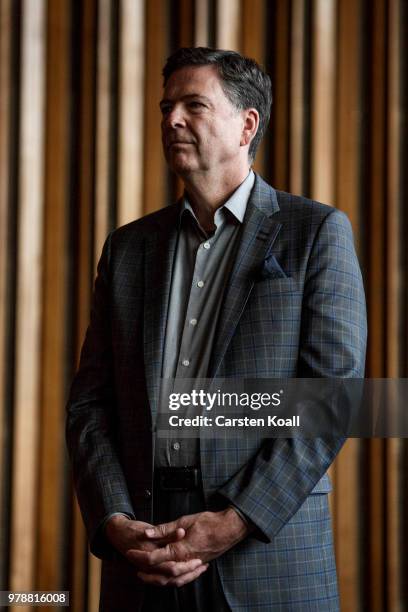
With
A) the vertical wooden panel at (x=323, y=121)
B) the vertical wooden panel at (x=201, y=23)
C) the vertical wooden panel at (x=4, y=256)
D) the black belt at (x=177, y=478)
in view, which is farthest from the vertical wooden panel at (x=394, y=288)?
the vertical wooden panel at (x=4, y=256)

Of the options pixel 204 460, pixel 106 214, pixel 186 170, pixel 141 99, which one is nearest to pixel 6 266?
pixel 106 214

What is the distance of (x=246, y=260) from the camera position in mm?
1729

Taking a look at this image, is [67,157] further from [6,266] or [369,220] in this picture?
[369,220]

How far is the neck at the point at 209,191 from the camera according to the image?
1.87 metres

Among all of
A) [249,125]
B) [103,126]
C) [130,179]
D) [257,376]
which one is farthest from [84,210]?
[257,376]

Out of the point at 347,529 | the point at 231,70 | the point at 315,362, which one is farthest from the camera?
the point at 347,529

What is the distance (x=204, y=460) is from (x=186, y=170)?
25.3 inches

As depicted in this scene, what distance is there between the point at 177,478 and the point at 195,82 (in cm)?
88

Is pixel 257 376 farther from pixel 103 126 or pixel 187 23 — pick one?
pixel 187 23

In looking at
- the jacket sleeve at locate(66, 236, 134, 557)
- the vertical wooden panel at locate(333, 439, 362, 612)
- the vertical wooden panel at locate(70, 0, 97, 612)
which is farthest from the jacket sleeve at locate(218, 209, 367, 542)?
the vertical wooden panel at locate(70, 0, 97, 612)

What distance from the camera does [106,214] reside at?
8.93 ft

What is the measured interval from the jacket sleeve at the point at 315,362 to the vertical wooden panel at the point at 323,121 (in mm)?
879

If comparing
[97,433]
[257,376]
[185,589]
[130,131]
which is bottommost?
[185,589]

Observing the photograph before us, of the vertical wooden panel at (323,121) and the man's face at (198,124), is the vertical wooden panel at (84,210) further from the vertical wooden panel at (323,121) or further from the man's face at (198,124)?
the man's face at (198,124)
